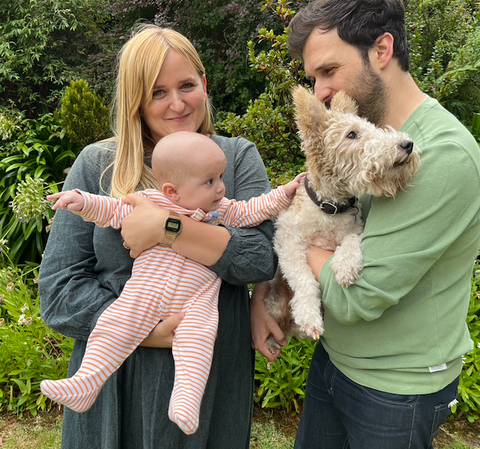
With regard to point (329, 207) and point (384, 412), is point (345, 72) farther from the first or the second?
point (384, 412)

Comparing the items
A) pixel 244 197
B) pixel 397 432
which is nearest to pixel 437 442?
pixel 397 432

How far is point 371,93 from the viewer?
5.77 ft

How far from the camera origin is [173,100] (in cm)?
187

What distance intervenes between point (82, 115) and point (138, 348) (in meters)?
4.52

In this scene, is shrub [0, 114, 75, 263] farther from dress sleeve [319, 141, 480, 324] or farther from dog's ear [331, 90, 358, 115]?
dress sleeve [319, 141, 480, 324]

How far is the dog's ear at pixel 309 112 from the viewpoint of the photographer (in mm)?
1849

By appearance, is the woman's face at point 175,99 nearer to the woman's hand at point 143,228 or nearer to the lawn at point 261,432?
the woman's hand at point 143,228

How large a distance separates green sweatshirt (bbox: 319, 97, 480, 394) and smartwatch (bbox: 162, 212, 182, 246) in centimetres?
69

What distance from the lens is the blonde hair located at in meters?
1.81

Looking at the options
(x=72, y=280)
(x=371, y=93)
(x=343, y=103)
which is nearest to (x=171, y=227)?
(x=72, y=280)

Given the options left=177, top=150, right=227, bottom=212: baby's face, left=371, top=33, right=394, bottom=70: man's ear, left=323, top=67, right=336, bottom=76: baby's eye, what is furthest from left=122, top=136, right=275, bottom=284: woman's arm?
left=371, top=33, right=394, bottom=70: man's ear

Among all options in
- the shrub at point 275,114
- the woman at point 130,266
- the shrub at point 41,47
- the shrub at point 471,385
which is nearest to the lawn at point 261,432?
the shrub at point 471,385

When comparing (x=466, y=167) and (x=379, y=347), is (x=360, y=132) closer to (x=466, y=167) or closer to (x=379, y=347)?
(x=466, y=167)

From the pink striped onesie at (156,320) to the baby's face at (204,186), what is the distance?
41mm
